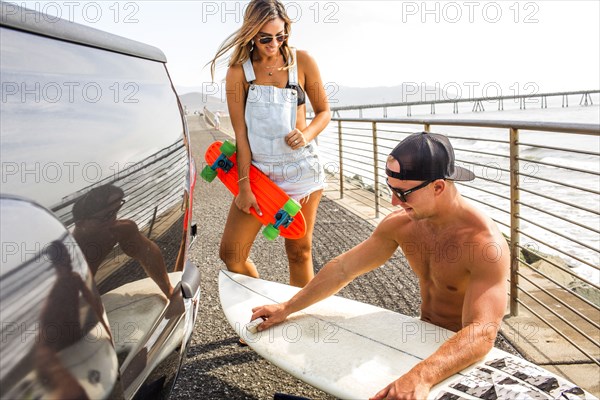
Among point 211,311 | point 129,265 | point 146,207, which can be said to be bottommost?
point 211,311

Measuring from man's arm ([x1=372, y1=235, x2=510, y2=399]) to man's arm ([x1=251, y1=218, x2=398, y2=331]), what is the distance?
50 cm

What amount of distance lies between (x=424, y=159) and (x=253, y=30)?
114 cm

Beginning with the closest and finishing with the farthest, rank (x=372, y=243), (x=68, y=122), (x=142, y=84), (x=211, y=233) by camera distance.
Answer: (x=68, y=122), (x=142, y=84), (x=372, y=243), (x=211, y=233)

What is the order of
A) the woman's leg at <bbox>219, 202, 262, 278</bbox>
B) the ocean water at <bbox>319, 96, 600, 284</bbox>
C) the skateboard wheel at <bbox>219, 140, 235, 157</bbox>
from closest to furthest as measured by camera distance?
the woman's leg at <bbox>219, 202, 262, 278</bbox>
the skateboard wheel at <bbox>219, 140, 235, 157</bbox>
the ocean water at <bbox>319, 96, 600, 284</bbox>

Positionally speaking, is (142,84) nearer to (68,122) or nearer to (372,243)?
(68,122)

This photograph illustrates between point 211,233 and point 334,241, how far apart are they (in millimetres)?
1554

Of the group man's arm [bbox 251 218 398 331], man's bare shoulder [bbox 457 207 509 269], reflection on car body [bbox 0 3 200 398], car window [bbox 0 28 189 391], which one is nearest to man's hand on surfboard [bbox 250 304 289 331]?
man's arm [bbox 251 218 398 331]

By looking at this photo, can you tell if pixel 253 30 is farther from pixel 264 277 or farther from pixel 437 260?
pixel 264 277

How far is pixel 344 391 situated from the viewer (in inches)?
80.2

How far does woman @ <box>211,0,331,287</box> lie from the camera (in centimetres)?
279

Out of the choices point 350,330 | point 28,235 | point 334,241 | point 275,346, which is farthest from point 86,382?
point 334,241

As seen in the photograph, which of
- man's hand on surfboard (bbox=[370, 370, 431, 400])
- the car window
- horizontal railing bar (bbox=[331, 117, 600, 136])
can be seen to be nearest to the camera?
the car window

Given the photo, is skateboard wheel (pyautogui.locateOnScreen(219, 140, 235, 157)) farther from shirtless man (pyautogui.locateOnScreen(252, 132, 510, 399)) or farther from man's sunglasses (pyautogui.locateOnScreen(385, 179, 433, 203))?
man's sunglasses (pyautogui.locateOnScreen(385, 179, 433, 203))

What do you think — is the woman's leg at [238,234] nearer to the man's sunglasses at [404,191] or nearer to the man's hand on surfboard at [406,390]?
the man's sunglasses at [404,191]
